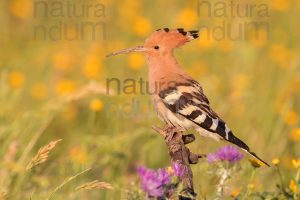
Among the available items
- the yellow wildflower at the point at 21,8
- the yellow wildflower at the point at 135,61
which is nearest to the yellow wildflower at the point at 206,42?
the yellow wildflower at the point at 135,61

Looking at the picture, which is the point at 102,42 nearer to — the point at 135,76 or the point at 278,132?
the point at 135,76

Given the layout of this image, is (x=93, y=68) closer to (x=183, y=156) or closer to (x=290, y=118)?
(x=290, y=118)

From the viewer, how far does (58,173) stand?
4.66 metres

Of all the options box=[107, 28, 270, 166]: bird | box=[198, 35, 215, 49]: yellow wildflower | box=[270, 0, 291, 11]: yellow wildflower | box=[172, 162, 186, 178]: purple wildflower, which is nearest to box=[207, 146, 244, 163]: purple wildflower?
box=[172, 162, 186, 178]: purple wildflower

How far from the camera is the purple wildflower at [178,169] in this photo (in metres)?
2.90

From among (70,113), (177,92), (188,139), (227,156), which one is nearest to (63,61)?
(70,113)

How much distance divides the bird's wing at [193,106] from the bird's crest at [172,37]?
0.68 feet

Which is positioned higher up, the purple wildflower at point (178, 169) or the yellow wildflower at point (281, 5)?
the yellow wildflower at point (281, 5)

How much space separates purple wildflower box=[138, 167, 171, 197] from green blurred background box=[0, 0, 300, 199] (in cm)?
51

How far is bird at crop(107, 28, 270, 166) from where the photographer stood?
3879mm

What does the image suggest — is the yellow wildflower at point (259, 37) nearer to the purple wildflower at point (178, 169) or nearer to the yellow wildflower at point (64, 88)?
the yellow wildflower at point (64, 88)

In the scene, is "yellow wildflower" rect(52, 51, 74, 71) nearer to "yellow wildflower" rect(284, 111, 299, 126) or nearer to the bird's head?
"yellow wildflower" rect(284, 111, 299, 126)

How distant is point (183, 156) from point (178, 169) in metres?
0.14

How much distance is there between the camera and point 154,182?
2828 millimetres
